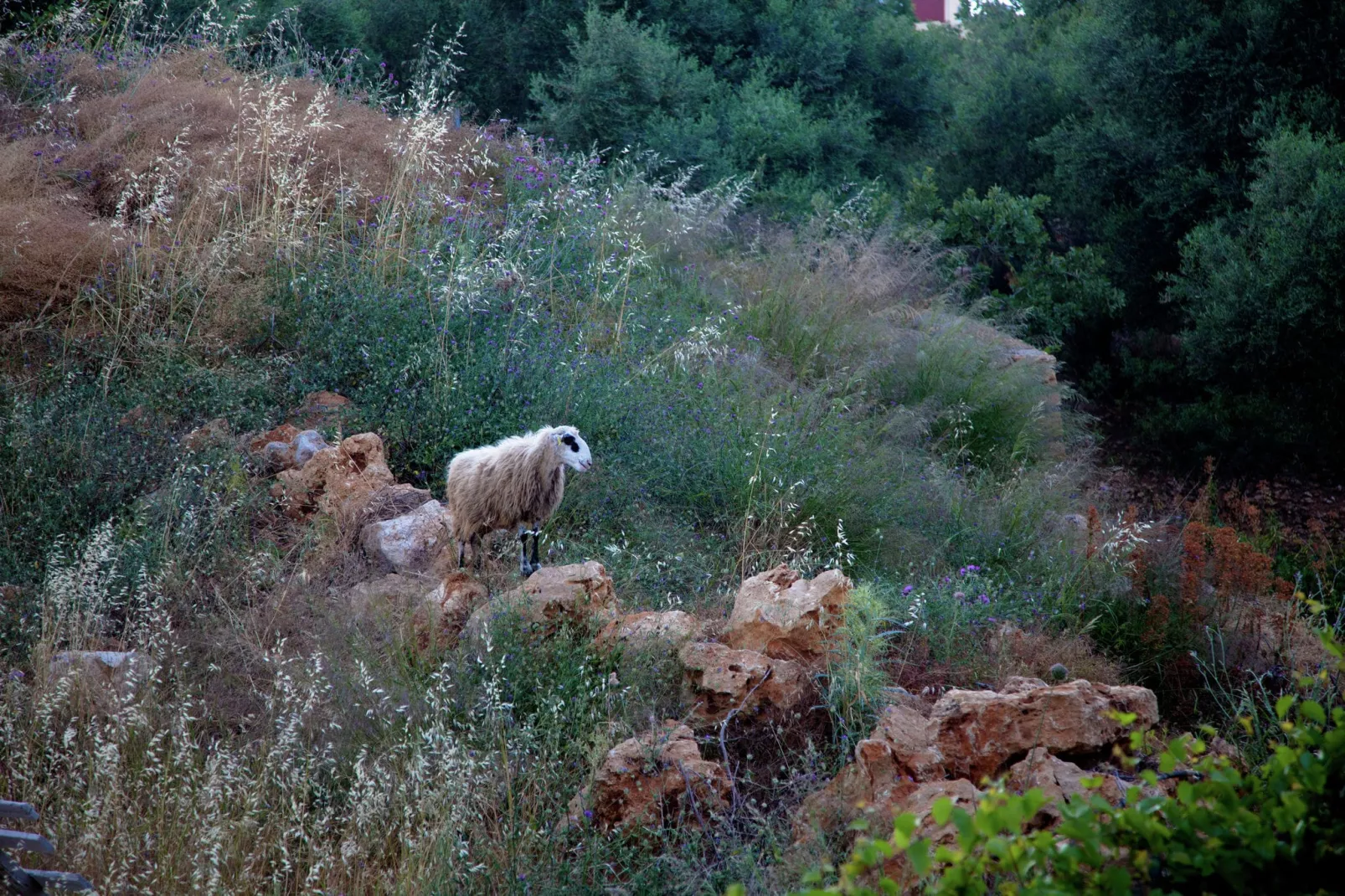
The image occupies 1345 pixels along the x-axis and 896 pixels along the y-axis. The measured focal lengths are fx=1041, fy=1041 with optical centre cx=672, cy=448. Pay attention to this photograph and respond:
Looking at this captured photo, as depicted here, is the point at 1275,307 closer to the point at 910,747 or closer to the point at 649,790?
the point at 910,747

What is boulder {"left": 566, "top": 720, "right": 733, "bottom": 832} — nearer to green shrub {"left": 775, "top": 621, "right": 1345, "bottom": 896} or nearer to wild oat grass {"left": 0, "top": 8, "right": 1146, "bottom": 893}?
wild oat grass {"left": 0, "top": 8, "right": 1146, "bottom": 893}

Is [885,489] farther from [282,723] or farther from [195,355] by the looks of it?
[195,355]

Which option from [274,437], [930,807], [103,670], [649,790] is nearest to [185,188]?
[274,437]

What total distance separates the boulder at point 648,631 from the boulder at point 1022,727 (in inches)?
44.7

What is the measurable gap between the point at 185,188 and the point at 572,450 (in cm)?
493

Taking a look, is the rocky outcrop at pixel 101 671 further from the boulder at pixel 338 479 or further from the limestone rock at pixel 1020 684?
the limestone rock at pixel 1020 684

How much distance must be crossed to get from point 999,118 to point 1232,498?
8688 mm

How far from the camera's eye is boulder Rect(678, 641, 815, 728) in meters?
3.93

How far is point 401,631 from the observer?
4352 mm

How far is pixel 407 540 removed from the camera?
5.32 meters

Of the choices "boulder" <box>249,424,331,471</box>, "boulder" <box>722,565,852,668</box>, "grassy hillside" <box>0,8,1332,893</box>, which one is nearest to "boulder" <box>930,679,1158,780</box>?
"grassy hillside" <box>0,8,1332,893</box>

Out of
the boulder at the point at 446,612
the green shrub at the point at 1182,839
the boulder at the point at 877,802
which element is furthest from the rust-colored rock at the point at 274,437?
the green shrub at the point at 1182,839

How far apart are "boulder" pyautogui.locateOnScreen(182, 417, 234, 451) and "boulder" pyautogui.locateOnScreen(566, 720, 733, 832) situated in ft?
11.5

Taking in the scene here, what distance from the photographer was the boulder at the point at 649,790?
3.48m
